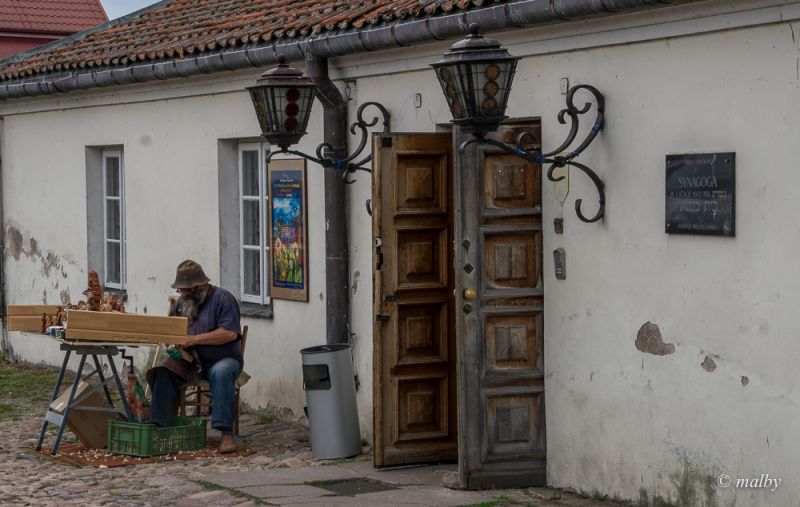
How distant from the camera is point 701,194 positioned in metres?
7.41

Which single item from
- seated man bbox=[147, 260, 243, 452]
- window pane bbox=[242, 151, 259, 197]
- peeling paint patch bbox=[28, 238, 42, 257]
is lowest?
seated man bbox=[147, 260, 243, 452]

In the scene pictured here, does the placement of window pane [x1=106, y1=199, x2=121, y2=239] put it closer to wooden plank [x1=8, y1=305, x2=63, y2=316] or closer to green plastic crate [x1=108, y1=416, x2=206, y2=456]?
wooden plank [x1=8, y1=305, x2=63, y2=316]

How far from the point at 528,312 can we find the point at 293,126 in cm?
220

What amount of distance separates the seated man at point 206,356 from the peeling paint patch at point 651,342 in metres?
3.38

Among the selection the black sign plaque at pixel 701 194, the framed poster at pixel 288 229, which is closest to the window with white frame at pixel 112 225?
the framed poster at pixel 288 229

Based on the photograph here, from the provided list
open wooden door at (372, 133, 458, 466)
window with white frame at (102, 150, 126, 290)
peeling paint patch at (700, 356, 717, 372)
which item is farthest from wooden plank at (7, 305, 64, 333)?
peeling paint patch at (700, 356, 717, 372)

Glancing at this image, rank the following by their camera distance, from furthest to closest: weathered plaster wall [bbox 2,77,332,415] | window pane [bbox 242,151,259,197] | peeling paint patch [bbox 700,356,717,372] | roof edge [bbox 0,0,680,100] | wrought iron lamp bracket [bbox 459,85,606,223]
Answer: window pane [bbox 242,151,259,197] → weathered plaster wall [bbox 2,77,332,415] → wrought iron lamp bracket [bbox 459,85,606,223] → roof edge [bbox 0,0,680,100] → peeling paint patch [bbox 700,356,717,372]

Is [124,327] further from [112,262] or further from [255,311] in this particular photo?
[112,262]

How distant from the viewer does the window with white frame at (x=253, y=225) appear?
471 inches

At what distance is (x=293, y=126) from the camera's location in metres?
9.77

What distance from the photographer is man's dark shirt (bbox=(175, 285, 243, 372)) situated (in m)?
10.3

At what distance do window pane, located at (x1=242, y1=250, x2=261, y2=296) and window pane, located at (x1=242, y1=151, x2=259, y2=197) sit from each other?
508 mm

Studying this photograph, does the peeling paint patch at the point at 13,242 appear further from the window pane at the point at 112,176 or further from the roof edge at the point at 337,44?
the window pane at the point at 112,176

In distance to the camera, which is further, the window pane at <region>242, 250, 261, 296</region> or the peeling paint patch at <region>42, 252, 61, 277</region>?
the peeling paint patch at <region>42, 252, 61, 277</region>
